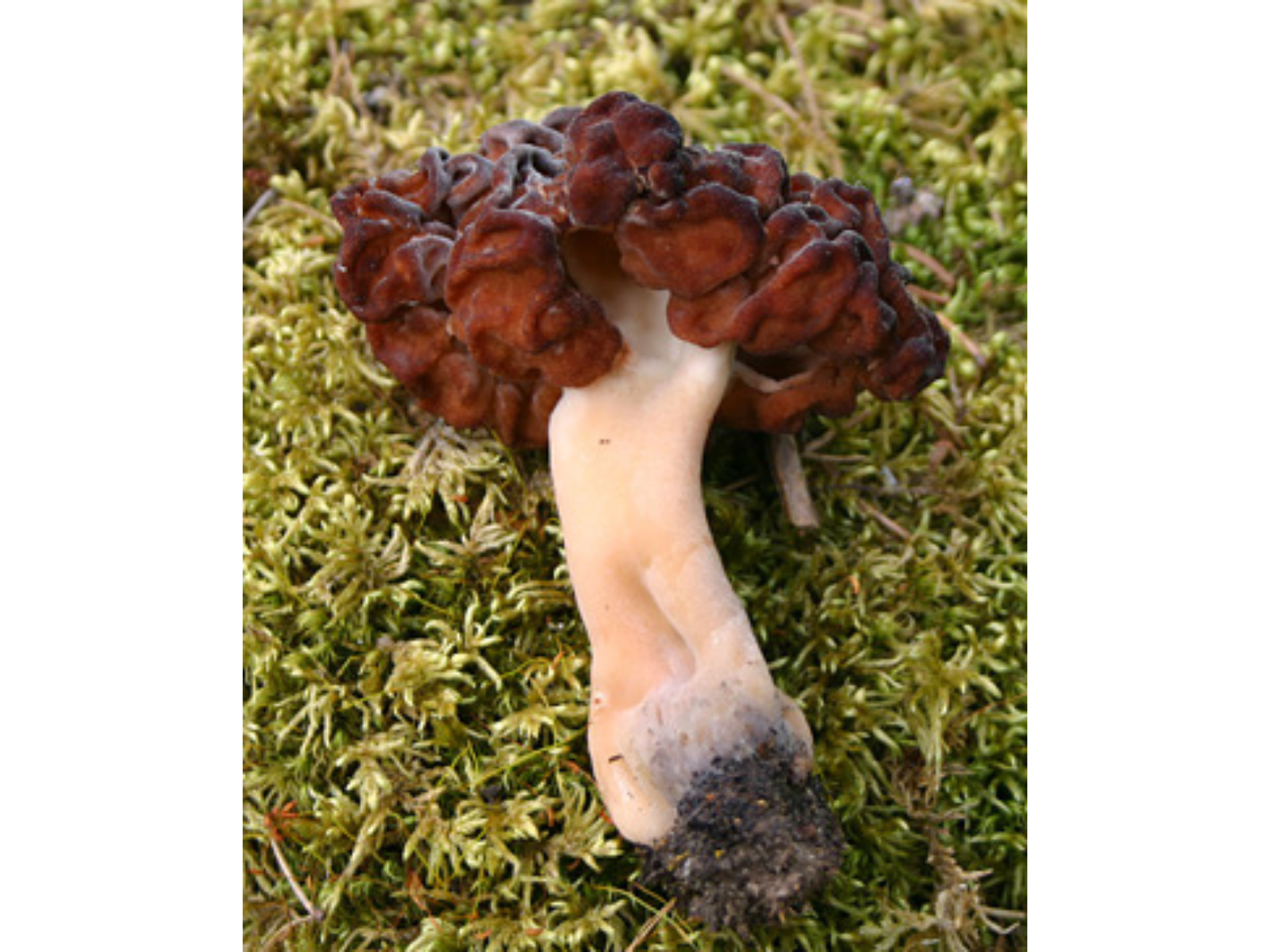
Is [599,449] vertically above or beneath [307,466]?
above

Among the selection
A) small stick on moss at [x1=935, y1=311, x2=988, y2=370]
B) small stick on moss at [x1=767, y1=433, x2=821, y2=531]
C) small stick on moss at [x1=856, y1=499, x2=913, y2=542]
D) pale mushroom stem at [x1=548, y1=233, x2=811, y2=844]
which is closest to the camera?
pale mushroom stem at [x1=548, y1=233, x2=811, y2=844]

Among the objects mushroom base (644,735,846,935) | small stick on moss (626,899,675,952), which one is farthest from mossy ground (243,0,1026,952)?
mushroom base (644,735,846,935)

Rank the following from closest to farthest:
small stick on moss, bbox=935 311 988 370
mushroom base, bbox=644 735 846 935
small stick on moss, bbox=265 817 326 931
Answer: mushroom base, bbox=644 735 846 935 → small stick on moss, bbox=265 817 326 931 → small stick on moss, bbox=935 311 988 370

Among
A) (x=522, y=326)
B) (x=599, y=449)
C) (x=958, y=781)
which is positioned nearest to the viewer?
(x=522, y=326)

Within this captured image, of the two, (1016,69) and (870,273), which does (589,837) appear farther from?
(1016,69)

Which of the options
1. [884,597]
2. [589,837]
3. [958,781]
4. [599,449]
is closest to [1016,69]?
[884,597]

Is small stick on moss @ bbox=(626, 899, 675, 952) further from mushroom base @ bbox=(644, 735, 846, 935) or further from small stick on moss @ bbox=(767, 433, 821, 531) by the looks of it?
small stick on moss @ bbox=(767, 433, 821, 531)
